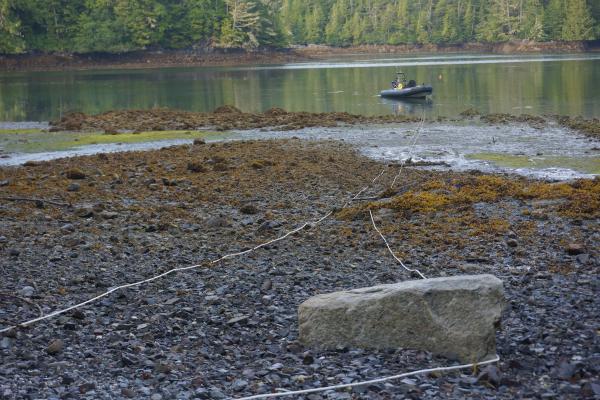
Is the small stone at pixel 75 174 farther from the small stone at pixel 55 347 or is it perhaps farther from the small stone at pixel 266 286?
the small stone at pixel 55 347

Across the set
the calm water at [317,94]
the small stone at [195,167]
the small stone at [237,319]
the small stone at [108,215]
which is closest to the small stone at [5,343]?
the small stone at [237,319]

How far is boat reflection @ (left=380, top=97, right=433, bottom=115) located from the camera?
40.8 meters

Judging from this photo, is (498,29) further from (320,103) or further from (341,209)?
(341,209)

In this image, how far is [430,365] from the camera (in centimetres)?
758

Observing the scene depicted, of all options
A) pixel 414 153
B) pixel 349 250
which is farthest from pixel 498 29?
pixel 349 250

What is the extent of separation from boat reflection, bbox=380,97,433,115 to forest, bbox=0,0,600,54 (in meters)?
66.0

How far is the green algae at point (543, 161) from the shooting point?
2055cm

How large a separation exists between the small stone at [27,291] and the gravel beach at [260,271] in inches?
1.1

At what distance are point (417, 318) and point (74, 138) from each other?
2403cm

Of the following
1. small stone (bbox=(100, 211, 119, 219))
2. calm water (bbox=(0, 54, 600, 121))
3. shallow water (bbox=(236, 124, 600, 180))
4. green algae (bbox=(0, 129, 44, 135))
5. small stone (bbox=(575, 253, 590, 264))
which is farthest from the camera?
calm water (bbox=(0, 54, 600, 121))

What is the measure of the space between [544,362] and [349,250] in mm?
4989

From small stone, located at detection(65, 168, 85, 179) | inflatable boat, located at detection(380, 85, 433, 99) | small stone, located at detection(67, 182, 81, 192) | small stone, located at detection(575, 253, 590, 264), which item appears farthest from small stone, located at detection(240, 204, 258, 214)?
inflatable boat, located at detection(380, 85, 433, 99)

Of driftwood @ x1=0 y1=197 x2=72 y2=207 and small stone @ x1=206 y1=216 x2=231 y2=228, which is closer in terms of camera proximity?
small stone @ x1=206 y1=216 x2=231 y2=228

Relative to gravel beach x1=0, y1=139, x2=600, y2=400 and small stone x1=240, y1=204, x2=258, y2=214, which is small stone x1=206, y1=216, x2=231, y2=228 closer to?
gravel beach x1=0, y1=139, x2=600, y2=400
